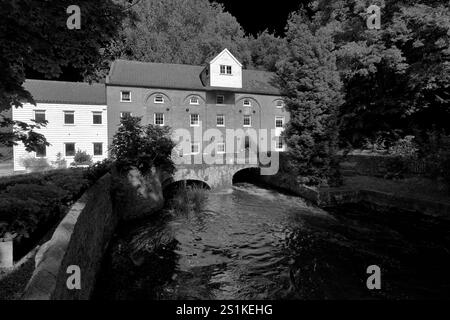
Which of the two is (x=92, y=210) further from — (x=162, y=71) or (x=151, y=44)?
(x=151, y=44)

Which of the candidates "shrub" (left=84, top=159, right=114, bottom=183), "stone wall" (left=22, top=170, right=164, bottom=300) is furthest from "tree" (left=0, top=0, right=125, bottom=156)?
"shrub" (left=84, top=159, right=114, bottom=183)

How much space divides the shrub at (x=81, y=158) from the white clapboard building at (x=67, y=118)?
862mm

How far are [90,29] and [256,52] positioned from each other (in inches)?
1890

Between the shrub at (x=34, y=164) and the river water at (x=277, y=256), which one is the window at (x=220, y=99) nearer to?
the shrub at (x=34, y=164)

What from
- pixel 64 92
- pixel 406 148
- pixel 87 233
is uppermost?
pixel 64 92

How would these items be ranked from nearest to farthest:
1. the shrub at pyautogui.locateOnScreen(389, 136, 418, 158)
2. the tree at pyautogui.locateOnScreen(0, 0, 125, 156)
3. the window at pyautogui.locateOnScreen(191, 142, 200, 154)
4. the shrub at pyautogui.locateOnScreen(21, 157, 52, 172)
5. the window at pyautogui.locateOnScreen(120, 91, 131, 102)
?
the tree at pyautogui.locateOnScreen(0, 0, 125, 156) < the shrub at pyautogui.locateOnScreen(389, 136, 418, 158) < the shrub at pyautogui.locateOnScreen(21, 157, 52, 172) < the window at pyautogui.locateOnScreen(120, 91, 131, 102) < the window at pyautogui.locateOnScreen(191, 142, 200, 154)

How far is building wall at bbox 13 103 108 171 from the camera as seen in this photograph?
29312 mm

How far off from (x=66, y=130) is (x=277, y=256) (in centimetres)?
2767

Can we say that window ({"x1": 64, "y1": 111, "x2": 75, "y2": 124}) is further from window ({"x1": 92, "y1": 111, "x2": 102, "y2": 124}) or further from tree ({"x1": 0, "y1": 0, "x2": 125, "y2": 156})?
tree ({"x1": 0, "y1": 0, "x2": 125, "y2": 156})

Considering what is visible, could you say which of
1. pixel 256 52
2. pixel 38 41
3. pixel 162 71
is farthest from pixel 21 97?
pixel 256 52

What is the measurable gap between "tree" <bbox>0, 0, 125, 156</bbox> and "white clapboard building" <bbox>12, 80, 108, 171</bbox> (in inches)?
1017

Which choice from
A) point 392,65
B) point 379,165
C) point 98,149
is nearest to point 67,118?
point 98,149

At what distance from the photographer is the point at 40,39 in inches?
209

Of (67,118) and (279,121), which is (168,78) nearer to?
(67,118)
